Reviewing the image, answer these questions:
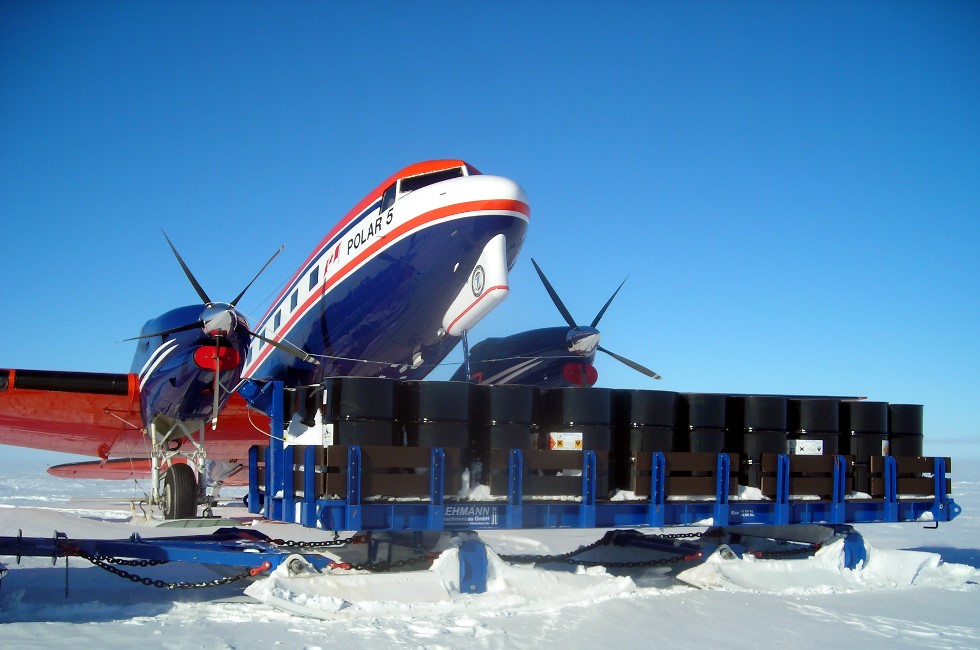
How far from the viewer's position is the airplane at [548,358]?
16.3 m

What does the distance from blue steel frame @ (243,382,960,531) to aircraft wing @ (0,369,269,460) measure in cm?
493

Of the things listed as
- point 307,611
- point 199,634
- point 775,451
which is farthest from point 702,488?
point 199,634

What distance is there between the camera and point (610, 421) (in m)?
8.27

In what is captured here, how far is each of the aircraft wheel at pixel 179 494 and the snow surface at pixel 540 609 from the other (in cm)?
392

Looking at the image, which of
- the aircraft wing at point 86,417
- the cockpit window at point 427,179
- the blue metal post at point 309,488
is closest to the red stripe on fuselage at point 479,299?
the cockpit window at point 427,179

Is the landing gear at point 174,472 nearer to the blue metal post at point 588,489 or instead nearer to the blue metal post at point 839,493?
the blue metal post at point 588,489

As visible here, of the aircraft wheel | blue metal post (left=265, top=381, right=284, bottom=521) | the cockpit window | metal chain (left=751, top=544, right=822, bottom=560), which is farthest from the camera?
the aircraft wheel

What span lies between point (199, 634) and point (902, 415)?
7.83 metres

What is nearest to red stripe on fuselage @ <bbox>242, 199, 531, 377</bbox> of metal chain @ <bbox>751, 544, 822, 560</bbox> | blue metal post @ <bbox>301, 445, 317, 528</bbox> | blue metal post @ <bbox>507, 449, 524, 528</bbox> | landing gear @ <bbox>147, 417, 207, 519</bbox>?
landing gear @ <bbox>147, 417, 207, 519</bbox>

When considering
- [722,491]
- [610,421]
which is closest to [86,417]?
[610,421]

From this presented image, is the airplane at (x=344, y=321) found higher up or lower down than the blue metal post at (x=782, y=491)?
higher up

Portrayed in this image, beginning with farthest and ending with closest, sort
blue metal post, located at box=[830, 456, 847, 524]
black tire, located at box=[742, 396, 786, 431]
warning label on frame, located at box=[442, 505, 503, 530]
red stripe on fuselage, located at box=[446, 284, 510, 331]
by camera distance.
Answer: red stripe on fuselage, located at box=[446, 284, 510, 331], black tire, located at box=[742, 396, 786, 431], blue metal post, located at box=[830, 456, 847, 524], warning label on frame, located at box=[442, 505, 503, 530]

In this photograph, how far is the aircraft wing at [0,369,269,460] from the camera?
590 inches

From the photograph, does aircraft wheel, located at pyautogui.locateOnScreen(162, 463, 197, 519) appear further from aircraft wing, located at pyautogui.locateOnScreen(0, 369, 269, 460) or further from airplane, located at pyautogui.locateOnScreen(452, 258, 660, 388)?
airplane, located at pyautogui.locateOnScreen(452, 258, 660, 388)
